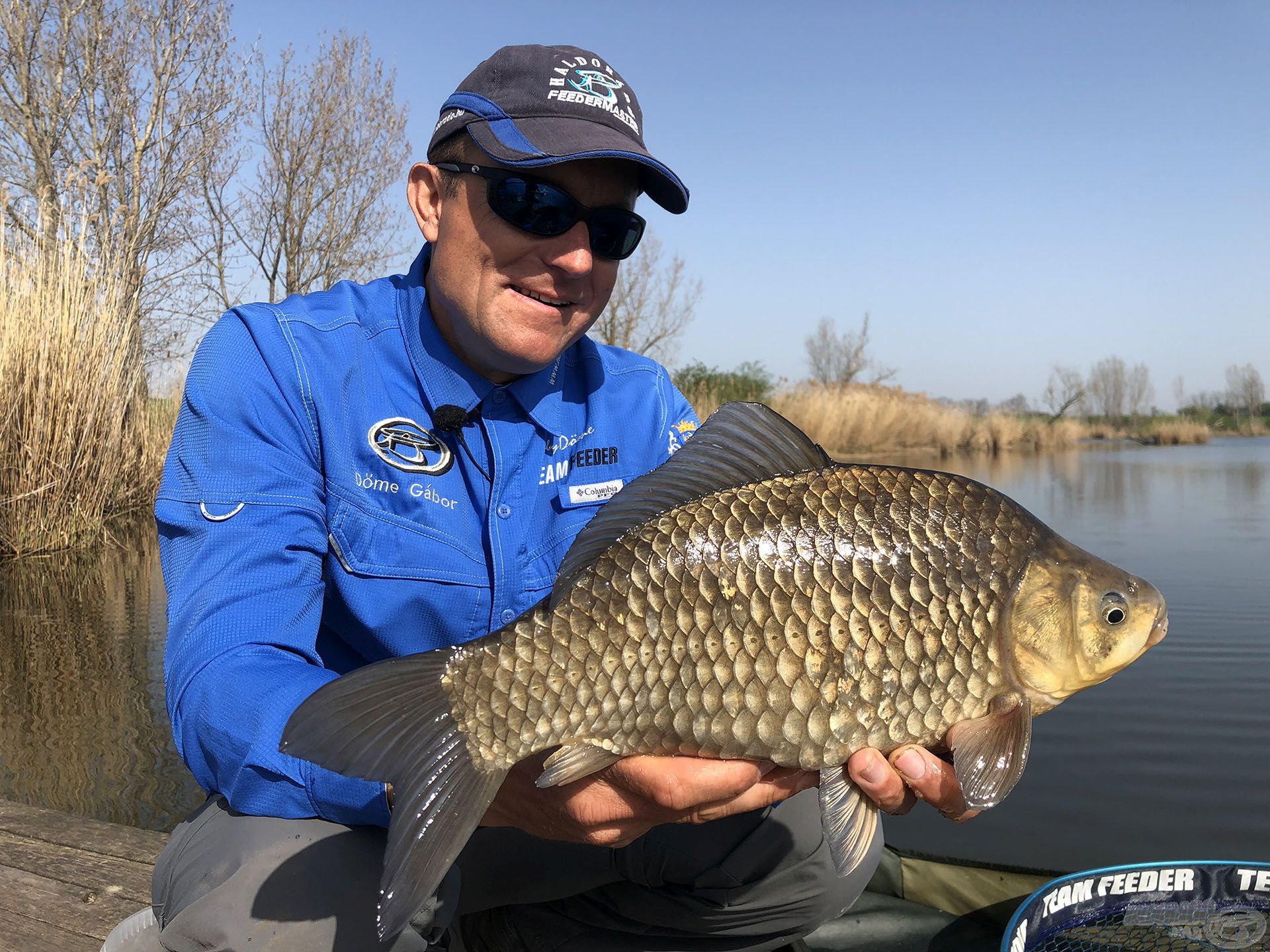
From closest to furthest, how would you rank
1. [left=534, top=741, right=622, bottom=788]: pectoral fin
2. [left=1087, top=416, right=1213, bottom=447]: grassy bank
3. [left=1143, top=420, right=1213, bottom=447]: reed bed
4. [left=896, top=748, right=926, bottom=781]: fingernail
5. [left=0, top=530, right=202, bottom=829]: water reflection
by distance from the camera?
[left=534, top=741, right=622, bottom=788]: pectoral fin, [left=896, top=748, right=926, bottom=781]: fingernail, [left=0, top=530, right=202, bottom=829]: water reflection, [left=1143, top=420, right=1213, bottom=447]: reed bed, [left=1087, top=416, right=1213, bottom=447]: grassy bank

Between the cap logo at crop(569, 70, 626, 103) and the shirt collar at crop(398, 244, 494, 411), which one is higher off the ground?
the cap logo at crop(569, 70, 626, 103)

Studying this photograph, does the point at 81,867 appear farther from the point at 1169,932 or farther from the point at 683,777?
the point at 1169,932

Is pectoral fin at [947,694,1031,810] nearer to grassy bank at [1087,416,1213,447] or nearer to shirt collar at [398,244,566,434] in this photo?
shirt collar at [398,244,566,434]

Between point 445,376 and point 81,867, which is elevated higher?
point 445,376

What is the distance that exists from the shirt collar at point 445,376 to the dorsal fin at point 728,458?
0.58 meters

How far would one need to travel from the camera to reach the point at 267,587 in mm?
1424

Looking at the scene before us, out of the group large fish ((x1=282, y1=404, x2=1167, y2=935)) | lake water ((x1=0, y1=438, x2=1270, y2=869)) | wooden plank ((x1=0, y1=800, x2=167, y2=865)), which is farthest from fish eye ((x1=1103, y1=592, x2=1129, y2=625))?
wooden plank ((x1=0, y1=800, x2=167, y2=865))

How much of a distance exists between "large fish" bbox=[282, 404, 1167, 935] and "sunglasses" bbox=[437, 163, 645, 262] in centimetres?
63

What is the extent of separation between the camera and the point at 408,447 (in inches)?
67.9

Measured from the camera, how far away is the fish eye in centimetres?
130

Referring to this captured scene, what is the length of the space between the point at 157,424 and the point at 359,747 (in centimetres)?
794

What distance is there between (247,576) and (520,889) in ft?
2.70

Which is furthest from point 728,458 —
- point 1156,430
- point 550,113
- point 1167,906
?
point 1156,430

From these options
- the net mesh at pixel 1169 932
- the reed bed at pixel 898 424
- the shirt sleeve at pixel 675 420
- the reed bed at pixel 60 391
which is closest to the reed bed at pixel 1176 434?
the reed bed at pixel 898 424
